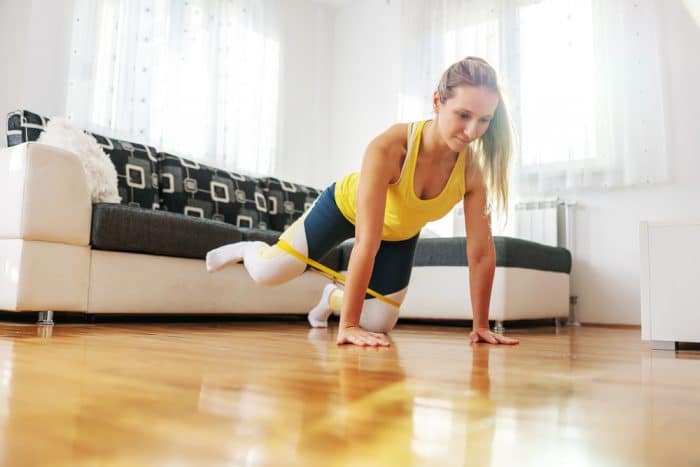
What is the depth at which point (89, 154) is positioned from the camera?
2674 millimetres

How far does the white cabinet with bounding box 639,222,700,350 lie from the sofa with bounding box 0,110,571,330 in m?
1.07

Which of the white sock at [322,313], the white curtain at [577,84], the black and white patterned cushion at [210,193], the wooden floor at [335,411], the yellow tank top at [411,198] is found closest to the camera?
the wooden floor at [335,411]

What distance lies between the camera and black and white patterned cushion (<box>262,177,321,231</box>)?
151 inches

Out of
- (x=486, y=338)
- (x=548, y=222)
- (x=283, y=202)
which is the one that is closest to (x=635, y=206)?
(x=548, y=222)

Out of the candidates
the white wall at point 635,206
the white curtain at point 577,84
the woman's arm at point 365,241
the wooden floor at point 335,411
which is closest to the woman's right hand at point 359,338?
the woman's arm at point 365,241

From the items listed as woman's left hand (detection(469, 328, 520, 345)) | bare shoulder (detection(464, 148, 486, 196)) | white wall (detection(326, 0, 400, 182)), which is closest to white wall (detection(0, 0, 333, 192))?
white wall (detection(326, 0, 400, 182))

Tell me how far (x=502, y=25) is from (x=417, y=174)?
284 cm

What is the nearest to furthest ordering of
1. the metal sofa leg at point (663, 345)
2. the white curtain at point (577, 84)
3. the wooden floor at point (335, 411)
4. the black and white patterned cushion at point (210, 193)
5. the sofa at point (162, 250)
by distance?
1. the wooden floor at point (335, 411)
2. the metal sofa leg at point (663, 345)
3. the sofa at point (162, 250)
4. the black and white patterned cushion at point (210, 193)
5. the white curtain at point (577, 84)

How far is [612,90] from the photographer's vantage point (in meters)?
3.66

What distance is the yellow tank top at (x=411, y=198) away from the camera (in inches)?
67.7

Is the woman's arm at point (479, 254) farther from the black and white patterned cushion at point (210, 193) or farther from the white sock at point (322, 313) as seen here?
the black and white patterned cushion at point (210, 193)

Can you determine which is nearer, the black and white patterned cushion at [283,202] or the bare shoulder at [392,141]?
the bare shoulder at [392,141]

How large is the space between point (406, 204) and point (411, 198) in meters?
0.03

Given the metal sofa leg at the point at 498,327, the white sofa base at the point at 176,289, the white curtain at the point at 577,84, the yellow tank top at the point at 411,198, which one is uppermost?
the white curtain at the point at 577,84
